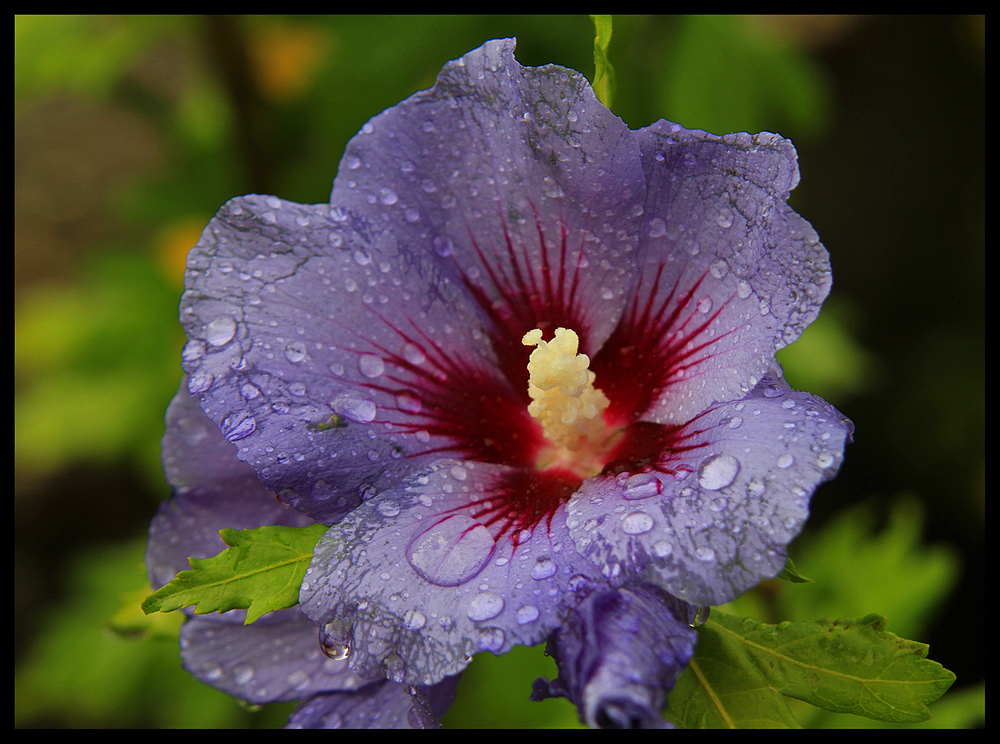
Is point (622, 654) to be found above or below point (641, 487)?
below

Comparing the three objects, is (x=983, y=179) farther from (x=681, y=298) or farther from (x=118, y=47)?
(x=118, y=47)

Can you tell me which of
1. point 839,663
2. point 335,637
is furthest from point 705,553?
point 335,637

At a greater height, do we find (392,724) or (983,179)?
(983,179)

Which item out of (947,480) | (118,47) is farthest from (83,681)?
(947,480)

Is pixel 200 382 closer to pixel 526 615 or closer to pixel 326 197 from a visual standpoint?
pixel 526 615

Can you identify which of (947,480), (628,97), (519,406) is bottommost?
(947,480)

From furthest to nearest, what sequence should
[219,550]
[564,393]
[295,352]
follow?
1. [219,550]
2. [564,393]
3. [295,352]

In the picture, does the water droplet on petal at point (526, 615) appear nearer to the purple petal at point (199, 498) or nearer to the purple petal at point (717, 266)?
the purple petal at point (717, 266)
